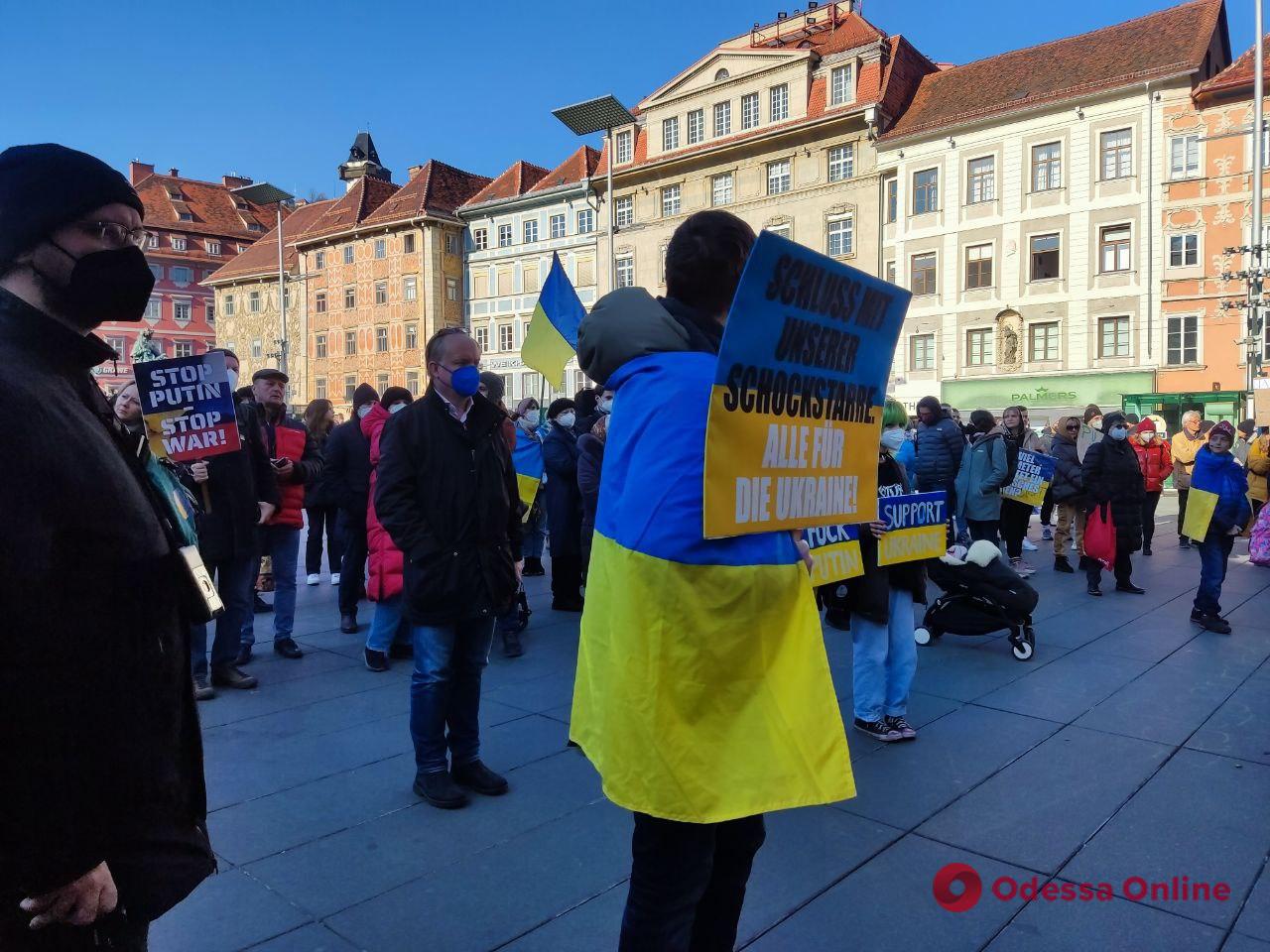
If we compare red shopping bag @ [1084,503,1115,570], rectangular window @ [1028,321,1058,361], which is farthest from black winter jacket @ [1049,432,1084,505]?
rectangular window @ [1028,321,1058,361]

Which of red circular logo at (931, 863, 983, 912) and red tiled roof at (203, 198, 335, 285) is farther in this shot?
red tiled roof at (203, 198, 335, 285)

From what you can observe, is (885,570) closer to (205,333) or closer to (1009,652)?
(1009,652)

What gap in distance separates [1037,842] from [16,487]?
3.59m

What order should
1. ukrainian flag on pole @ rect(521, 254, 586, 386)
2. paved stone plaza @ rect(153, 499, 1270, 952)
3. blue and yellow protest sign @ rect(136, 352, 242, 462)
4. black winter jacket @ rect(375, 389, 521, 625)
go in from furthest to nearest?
ukrainian flag on pole @ rect(521, 254, 586, 386) < blue and yellow protest sign @ rect(136, 352, 242, 462) < black winter jacket @ rect(375, 389, 521, 625) < paved stone plaza @ rect(153, 499, 1270, 952)

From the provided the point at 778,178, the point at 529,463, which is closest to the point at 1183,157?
the point at 778,178

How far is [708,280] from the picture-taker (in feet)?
6.88

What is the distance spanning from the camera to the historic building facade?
30047mm

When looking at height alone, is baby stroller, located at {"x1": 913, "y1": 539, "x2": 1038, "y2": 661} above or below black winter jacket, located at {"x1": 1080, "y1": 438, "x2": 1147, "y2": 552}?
below

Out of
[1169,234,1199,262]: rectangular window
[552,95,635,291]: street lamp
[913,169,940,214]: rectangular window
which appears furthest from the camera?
[913,169,940,214]: rectangular window

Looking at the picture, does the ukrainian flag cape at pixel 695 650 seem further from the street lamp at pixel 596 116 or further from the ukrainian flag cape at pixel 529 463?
the street lamp at pixel 596 116

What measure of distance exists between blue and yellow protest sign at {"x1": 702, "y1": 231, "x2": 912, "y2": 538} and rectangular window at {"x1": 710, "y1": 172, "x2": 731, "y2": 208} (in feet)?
129

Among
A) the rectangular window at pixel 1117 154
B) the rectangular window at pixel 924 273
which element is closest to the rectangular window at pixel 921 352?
the rectangular window at pixel 924 273

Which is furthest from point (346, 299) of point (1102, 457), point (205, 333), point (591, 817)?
point (591, 817)

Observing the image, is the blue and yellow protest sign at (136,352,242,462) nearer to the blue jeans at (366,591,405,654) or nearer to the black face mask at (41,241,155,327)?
the blue jeans at (366,591,405,654)
